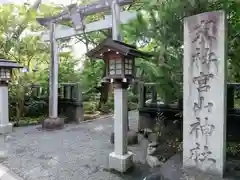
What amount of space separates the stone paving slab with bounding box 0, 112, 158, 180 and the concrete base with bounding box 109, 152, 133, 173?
5.2 inches

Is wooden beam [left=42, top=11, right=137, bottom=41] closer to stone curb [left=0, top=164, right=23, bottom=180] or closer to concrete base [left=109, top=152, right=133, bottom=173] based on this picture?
concrete base [left=109, top=152, right=133, bottom=173]

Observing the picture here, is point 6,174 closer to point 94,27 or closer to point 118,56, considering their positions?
point 118,56

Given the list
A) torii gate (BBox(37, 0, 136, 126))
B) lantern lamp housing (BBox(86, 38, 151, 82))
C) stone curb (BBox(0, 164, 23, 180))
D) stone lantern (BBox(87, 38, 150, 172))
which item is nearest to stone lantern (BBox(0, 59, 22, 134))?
torii gate (BBox(37, 0, 136, 126))

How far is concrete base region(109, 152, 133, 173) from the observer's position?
4172 mm

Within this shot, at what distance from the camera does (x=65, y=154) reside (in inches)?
210

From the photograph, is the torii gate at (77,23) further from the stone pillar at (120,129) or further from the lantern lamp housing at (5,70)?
the stone pillar at (120,129)

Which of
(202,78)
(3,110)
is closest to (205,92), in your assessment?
(202,78)

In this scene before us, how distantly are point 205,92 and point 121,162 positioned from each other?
201cm

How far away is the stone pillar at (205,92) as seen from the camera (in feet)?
10.6

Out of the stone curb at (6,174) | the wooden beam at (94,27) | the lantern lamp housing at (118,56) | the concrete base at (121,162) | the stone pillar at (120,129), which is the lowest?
the stone curb at (6,174)

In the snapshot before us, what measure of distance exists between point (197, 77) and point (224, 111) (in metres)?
0.64

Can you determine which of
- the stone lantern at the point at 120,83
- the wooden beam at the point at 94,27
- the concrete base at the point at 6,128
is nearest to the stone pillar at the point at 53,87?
the wooden beam at the point at 94,27

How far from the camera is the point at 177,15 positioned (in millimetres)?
3877

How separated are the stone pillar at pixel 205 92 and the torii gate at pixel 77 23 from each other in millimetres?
2227
